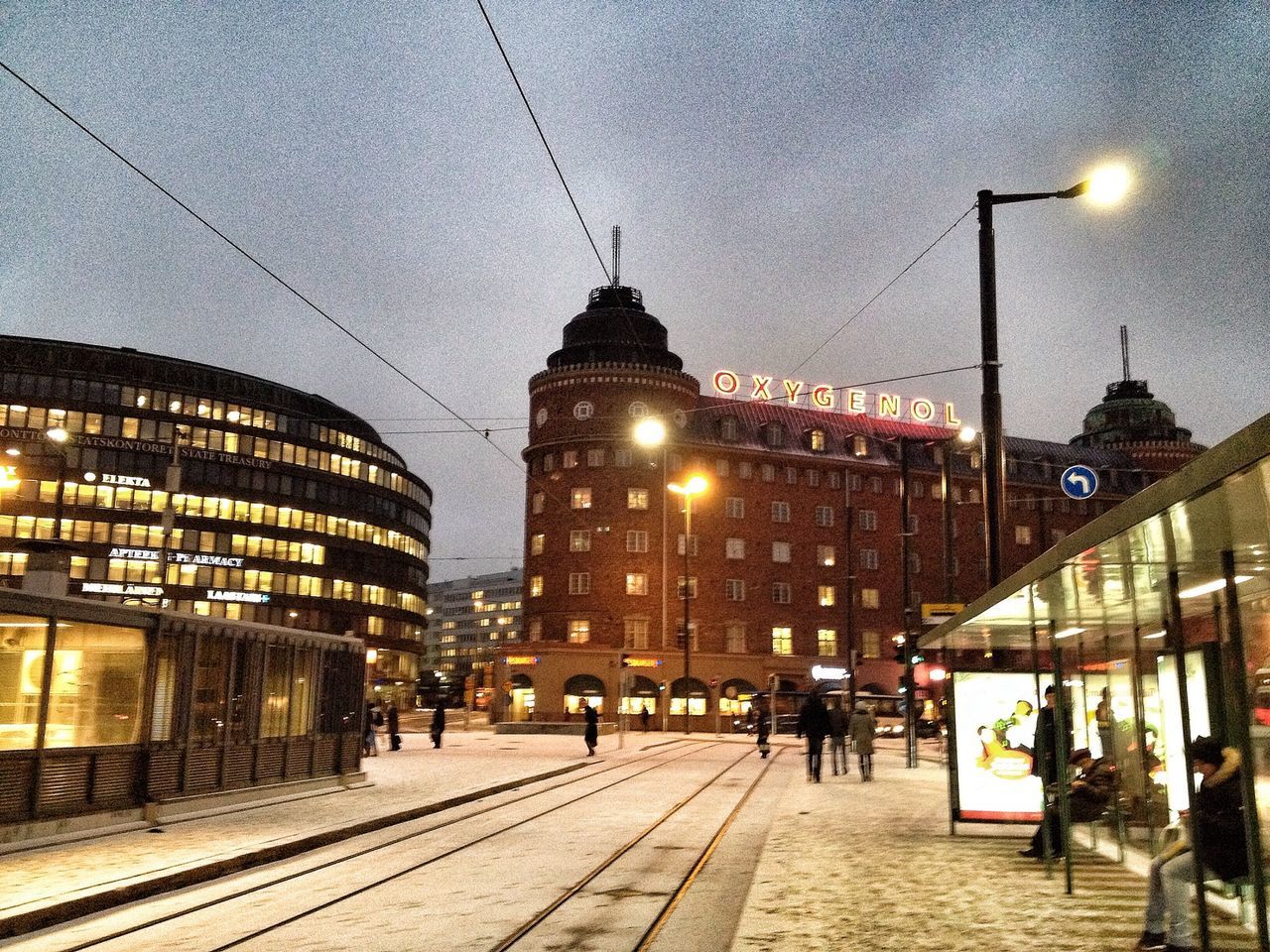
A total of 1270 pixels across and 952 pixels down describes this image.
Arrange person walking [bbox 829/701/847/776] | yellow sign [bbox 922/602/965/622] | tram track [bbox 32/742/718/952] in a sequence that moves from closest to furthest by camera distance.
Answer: tram track [bbox 32/742/718/952]
yellow sign [bbox 922/602/965/622]
person walking [bbox 829/701/847/776]

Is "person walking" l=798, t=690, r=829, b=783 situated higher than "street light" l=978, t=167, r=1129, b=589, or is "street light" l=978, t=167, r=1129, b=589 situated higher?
"street light" l=978, t=167, r=1129, b=589

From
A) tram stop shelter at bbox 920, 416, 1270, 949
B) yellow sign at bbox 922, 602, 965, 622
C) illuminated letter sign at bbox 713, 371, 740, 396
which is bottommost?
tram stop shelter at bbox 920, 416, 1270, 949

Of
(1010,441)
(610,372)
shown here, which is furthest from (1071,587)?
(1010,441)

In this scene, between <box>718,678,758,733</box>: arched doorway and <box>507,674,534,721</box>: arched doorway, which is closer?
<box>507,674,534,721</box>: arched doorway

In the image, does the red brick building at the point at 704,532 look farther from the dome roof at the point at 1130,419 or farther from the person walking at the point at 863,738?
the person walking at the point at 863,738

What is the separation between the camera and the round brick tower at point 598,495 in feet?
209

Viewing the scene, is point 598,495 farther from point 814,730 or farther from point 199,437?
Result: point 814,730

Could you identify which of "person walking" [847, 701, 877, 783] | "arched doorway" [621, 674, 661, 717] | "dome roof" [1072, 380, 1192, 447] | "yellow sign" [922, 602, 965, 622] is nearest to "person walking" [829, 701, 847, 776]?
"person walking" [847, 701, 877, 783]

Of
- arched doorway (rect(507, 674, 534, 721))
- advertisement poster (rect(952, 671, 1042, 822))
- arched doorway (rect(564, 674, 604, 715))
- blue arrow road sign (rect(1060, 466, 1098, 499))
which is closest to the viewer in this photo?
advertisement poster (rect(952, 671, 1042, 822))

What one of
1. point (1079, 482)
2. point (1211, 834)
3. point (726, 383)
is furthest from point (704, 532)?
point (1211, 834)

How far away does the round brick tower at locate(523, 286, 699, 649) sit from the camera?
63.6 metres

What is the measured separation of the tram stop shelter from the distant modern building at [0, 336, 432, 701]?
6709cm

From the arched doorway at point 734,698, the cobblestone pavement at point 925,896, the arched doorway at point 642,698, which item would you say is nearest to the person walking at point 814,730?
the cobblestone pavement at point 925,896

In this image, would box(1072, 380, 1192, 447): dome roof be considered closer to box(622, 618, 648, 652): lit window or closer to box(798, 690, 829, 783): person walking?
box(622, 618, 648, 652): lit window
